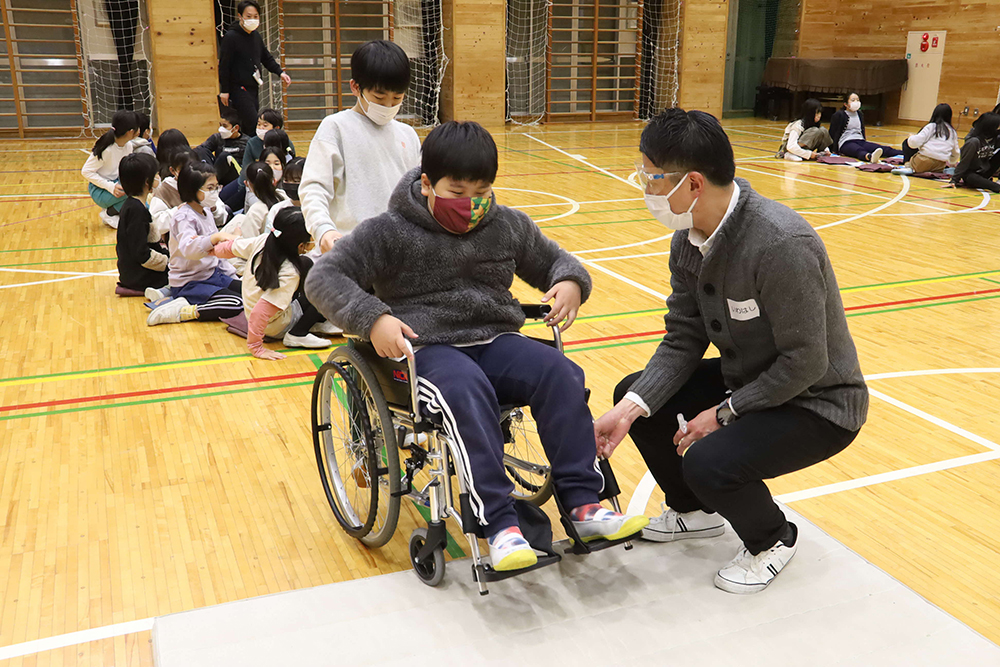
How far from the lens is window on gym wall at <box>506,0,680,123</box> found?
1217 centimetres

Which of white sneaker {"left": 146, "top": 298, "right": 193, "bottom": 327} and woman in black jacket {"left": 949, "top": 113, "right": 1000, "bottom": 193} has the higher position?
woman in black jacket {"left": 949, "top": 113, "right": 1000, "bottom": 193}

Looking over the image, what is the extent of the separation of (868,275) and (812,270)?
10.7 feet

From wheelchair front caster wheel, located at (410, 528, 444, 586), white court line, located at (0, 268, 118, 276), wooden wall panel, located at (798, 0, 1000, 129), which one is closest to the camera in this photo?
wheelchair front caster wheel, located at (410, 528, 444, 586)

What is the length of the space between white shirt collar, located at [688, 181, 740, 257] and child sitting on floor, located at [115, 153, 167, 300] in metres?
3.05

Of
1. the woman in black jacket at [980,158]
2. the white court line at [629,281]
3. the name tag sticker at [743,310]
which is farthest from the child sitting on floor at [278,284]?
the woman in black jacket at [980,158]

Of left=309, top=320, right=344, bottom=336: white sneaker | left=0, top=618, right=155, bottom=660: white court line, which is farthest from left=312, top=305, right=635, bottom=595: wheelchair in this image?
left=309, top=320, right=344, bottom=336: white sneaker

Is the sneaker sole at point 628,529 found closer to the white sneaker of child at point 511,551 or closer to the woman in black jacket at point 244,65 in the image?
the white sneaker of child at point 511,551

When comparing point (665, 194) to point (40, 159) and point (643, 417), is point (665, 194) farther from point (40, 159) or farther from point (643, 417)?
point (40, 159)

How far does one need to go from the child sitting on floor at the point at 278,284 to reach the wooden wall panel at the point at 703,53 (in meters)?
9.71

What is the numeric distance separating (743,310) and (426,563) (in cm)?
86

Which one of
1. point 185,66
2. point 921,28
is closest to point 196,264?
point 185,66

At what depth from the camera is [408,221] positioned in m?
1.85

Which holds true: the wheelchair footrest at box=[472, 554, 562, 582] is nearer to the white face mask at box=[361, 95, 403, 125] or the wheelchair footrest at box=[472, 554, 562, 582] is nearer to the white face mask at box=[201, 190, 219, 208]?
the white face mask at box=[361, 95, 403, 125]

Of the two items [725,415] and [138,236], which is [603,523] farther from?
[138,236]
